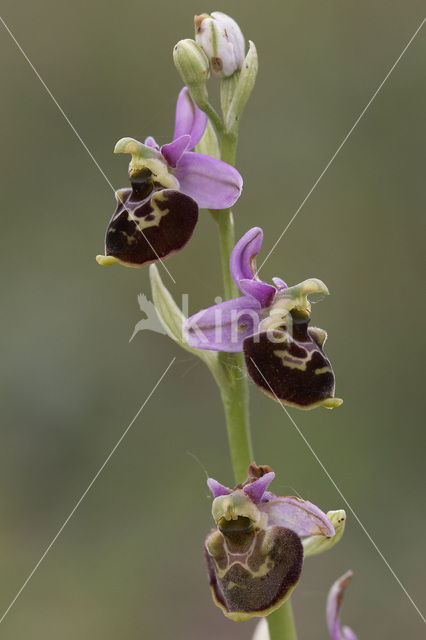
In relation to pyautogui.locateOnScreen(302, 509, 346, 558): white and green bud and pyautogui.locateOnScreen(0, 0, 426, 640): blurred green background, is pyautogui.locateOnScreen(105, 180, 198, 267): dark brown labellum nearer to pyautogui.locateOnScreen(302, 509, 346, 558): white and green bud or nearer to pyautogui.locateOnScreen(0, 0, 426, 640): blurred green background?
pyautogui.locateOnScreen(302, 509, 346, 558): white and green bud

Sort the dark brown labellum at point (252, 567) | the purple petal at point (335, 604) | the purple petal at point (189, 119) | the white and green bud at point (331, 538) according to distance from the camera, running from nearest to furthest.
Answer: the dark brown labellum at point (252, 567), the white and green bud at point (331, 538), the purple petal at point (189, 119), the purple petal at point (335, 604)

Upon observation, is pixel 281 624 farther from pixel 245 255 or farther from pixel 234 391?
pixel 245 255

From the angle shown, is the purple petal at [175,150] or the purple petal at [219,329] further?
the purple petal at [175,150]

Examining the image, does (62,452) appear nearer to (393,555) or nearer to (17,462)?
(17,462)

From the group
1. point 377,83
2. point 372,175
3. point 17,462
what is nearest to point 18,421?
point 17,462

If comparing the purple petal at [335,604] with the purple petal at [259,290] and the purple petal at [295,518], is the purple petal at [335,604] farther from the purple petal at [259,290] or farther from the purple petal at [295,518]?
the purple petal at [259,290]

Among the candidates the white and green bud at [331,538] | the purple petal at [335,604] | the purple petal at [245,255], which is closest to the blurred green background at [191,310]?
the purple petal at [335,604]

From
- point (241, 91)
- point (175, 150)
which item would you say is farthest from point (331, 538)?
point (241, 91)
